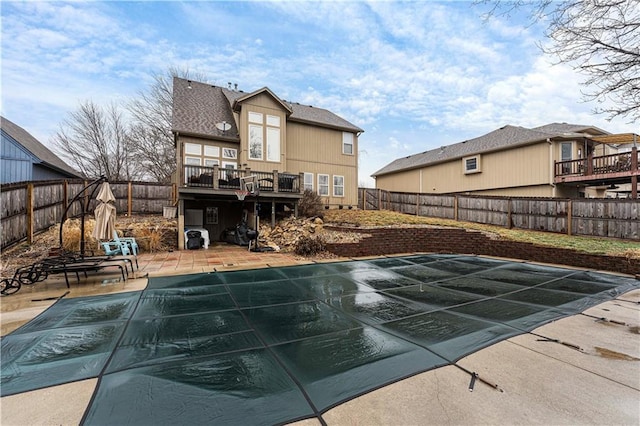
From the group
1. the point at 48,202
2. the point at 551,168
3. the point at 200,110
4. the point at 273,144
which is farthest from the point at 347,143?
the point at 48,202

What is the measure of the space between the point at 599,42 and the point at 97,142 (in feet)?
85.0

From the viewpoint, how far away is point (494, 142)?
17.8 meters

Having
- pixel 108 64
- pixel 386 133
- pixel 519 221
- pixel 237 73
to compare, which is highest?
pixel 237 73

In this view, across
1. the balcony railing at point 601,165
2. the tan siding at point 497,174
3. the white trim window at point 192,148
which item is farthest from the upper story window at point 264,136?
the balcony railing at point 601,165

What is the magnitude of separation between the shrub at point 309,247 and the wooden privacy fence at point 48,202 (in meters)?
7.18

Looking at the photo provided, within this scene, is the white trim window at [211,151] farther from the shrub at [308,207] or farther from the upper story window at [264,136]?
the shrub at [308,207]

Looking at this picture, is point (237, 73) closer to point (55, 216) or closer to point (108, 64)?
point (108, 64)

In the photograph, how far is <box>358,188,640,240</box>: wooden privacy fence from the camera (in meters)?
10.1

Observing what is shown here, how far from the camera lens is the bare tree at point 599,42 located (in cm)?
411

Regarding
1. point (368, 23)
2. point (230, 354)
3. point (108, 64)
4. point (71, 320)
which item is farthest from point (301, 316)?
point (108, 64)

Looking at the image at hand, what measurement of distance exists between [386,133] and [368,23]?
1399 centimetres

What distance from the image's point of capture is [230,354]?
2.91 metres

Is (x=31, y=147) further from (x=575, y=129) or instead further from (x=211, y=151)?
(x=575, y=129)

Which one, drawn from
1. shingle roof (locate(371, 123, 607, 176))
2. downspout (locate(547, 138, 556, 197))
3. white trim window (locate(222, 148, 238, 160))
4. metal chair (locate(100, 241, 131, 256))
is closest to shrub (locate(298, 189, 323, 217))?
white trim window (locate(222, 148, 238, 160))
